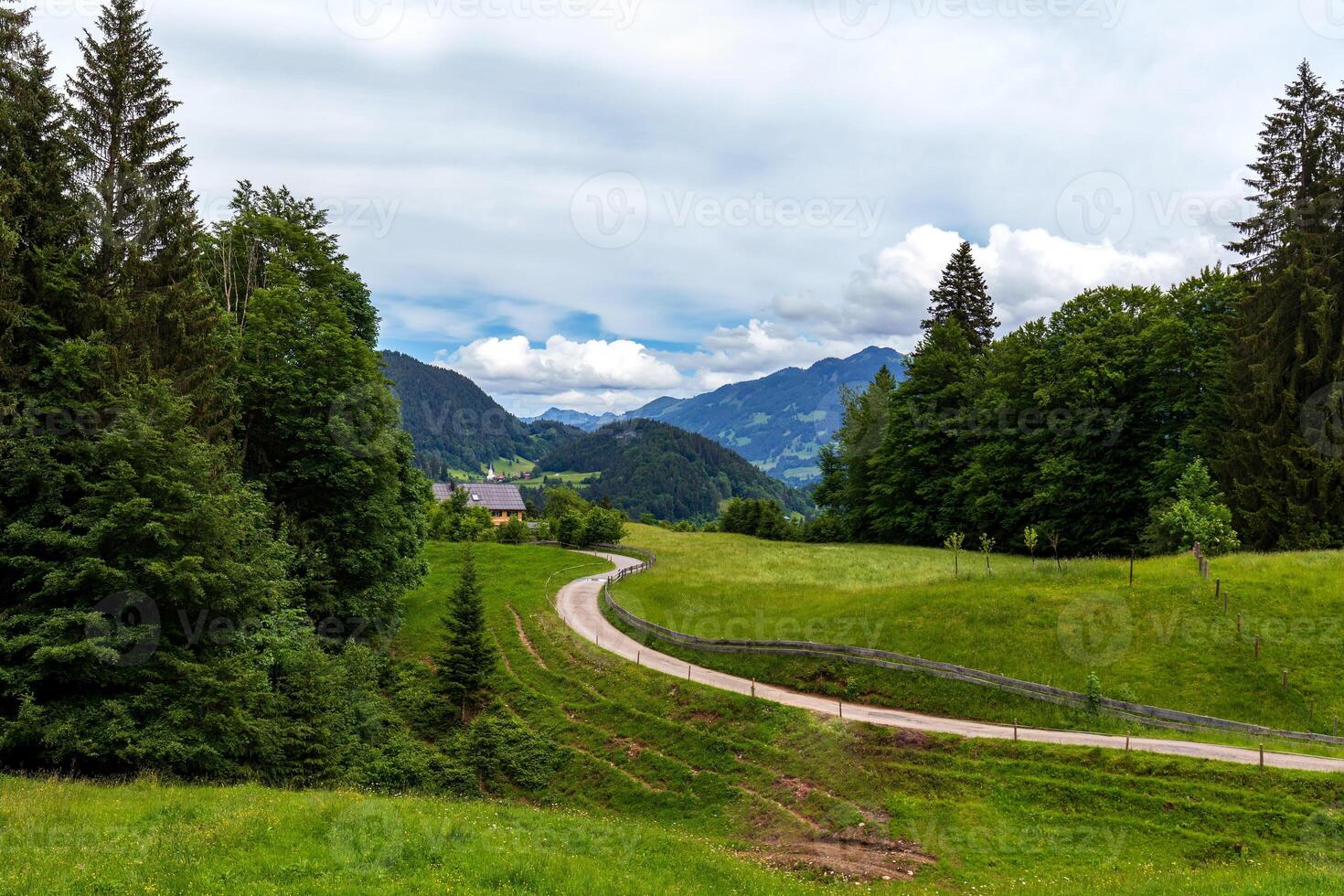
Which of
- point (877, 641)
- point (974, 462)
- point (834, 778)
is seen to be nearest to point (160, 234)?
point (834, 778)

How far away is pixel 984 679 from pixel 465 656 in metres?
23.8

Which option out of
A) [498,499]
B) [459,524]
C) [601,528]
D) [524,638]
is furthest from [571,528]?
[498,499]

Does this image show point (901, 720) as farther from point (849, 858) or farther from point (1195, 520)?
point (1195, 520)

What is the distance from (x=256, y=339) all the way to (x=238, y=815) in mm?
24728

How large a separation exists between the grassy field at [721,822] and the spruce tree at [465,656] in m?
2.41

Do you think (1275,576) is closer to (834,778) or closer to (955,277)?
(834,778)

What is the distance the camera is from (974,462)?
58.0m

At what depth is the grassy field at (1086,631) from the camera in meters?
25.1

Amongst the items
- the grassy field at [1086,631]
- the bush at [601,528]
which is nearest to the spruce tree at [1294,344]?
the grassy field at [1086,631]

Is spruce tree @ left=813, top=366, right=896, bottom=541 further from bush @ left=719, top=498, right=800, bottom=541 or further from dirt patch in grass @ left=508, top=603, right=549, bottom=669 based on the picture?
dirt patch in grass @ left=508, top=603, right=549, bottom=669

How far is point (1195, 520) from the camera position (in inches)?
1447

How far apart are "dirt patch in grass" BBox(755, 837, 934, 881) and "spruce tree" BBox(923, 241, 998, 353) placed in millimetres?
59329

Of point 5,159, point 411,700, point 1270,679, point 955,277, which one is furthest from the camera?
point 955,277

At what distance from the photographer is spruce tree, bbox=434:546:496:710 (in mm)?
33781
